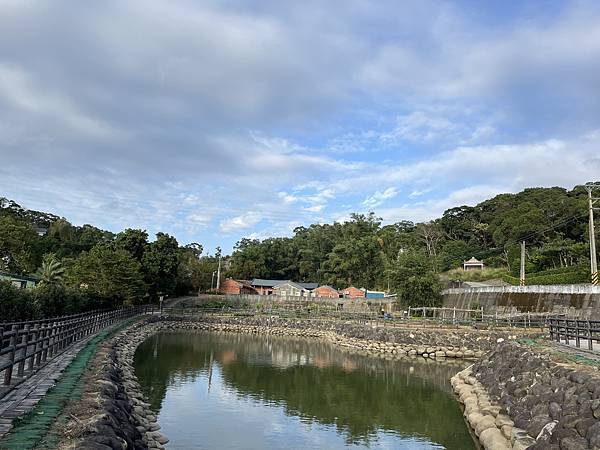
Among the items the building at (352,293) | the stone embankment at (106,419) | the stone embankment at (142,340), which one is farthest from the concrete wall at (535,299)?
the stone embankment at (106,419)

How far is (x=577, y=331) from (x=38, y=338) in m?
18.2

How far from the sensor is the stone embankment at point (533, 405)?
385 inches

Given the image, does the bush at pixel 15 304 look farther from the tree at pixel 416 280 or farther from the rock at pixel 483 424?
the tree at pixel 416 280

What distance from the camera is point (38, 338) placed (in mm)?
14289

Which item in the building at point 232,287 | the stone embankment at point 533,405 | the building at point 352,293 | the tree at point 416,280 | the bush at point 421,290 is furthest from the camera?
the building at point 232,287

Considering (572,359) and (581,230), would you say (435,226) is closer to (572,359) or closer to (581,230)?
(581,230)

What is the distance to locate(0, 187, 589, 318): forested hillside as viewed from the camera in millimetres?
43312

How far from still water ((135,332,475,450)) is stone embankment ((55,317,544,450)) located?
119 cm

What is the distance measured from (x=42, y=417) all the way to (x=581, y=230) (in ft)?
243

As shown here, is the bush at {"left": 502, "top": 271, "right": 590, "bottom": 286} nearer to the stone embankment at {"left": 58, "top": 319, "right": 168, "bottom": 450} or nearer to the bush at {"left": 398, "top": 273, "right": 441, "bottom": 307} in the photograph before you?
the bush at {"left": 398, "top": 273, "right": 441, "bottom": 307}

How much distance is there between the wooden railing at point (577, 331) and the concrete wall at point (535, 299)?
796 centimetres

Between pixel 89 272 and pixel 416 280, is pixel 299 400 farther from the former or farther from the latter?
pixel 416 280

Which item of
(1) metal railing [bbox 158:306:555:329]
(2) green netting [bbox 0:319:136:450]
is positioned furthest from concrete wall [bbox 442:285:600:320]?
(2) green netting [bbox 0:319:136:450]

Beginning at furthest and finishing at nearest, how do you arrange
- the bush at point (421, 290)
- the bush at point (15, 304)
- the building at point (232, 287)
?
the building at point (232, 287) → the bush at point (421, 290) → the bush at point (15, 304)
